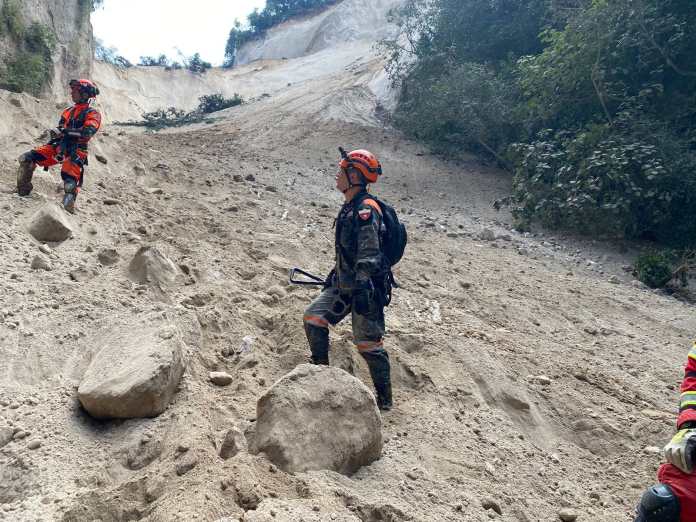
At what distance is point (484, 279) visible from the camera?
25.7 feet

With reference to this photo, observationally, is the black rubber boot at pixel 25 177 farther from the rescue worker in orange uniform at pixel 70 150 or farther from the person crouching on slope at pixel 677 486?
the person crouching on slope at pixel 677 486

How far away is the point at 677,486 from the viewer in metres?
2.46

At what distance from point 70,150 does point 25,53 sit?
5.92 meters

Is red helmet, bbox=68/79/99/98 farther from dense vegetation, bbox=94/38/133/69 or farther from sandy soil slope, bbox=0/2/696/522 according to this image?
dense vegetation, bbox=94/38/133/69

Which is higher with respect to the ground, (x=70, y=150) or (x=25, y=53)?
(x=25, y=53)

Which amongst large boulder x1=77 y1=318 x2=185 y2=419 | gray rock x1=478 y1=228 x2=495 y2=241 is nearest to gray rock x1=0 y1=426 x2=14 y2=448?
large boulder x1=77 y1=318 x2=185 y2=419

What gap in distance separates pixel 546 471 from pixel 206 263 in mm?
3947

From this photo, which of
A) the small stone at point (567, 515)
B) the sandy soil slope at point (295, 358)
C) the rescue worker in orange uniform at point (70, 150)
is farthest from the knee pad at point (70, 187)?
the small stone at point (567, 515)

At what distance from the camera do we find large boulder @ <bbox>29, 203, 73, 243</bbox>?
5367 millimetres

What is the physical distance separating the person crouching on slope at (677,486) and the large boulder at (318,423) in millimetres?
1405

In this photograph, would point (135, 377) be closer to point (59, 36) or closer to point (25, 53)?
point (25, 53)

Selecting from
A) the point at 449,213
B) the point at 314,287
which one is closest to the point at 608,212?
the point at 449,213

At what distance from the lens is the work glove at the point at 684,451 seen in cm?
236

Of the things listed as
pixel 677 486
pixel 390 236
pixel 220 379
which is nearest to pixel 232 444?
pixel 220 379
